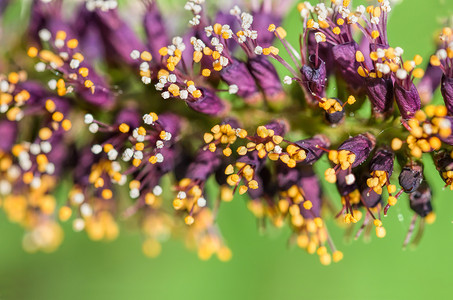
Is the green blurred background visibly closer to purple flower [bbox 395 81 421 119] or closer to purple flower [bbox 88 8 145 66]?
purple flower [bbox 88 8 145 66]

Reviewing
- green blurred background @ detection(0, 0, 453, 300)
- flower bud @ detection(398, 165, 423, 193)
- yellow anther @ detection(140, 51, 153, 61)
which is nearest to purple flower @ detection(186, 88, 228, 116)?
yellow anther @ detection(140, 51, 153, 61)

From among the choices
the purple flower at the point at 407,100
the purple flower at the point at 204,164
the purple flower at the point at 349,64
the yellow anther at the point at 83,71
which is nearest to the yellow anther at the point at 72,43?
the yellow anther at the point at 83,71

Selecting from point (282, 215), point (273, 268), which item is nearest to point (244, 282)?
point (273, 268)

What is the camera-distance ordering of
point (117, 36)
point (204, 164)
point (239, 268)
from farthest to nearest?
point (239, 268)
point (117, 36)
point (204, 164)

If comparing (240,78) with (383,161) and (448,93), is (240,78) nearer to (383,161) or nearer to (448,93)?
(383,161)

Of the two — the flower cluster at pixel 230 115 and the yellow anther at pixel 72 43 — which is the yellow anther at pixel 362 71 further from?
the yellow anther at pixel 72 43

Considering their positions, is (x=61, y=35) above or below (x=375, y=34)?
below

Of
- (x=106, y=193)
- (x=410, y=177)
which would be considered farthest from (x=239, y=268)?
(x=410, y=177)
